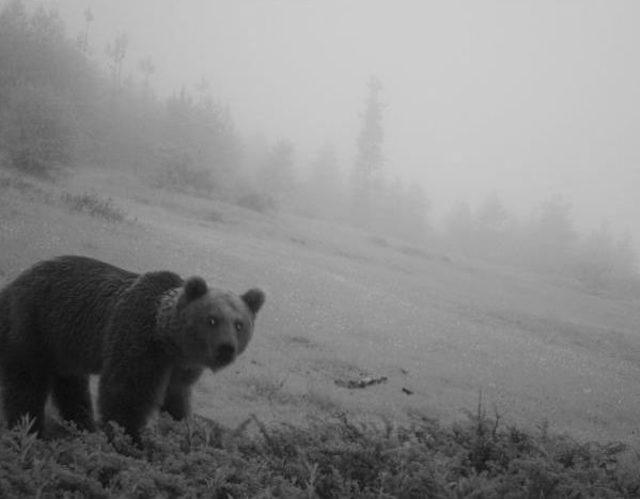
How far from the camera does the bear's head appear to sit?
601 centimetres

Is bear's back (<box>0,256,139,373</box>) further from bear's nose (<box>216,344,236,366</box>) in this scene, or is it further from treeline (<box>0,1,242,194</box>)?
treeline (<box>0,1,242,194</box>)

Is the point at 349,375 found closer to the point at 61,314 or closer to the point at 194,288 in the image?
the point at 194,288

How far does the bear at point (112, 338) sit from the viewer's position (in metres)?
6.07

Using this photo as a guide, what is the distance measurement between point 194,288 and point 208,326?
1.68 ft

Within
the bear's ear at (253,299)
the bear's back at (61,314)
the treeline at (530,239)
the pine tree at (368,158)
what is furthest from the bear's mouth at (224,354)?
the treeline at (530,239)

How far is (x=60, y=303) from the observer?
22.6 ft

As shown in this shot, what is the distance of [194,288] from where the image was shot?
6.33 metres

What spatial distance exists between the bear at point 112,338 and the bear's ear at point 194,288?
12mm

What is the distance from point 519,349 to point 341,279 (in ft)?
35.3

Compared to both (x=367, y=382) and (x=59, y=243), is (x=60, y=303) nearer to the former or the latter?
(x=367, y=382)

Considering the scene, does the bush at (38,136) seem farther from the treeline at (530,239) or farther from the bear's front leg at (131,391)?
the treeline at (530,239)

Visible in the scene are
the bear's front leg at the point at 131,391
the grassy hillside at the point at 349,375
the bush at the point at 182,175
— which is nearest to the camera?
the grassy hillside at the point at 349,375

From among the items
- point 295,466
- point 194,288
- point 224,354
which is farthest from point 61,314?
point 295,466

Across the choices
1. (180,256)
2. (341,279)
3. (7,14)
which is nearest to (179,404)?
(180,256)
